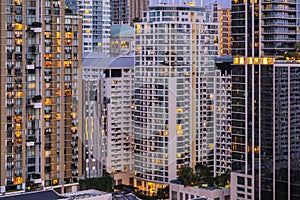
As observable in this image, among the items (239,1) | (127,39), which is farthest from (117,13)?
(239,1)

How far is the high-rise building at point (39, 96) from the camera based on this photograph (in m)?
6.97

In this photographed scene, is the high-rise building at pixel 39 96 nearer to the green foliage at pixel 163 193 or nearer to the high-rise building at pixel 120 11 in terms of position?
the green foliage at pixel 163 193

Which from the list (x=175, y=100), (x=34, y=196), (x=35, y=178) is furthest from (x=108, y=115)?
(x=34, y=196)

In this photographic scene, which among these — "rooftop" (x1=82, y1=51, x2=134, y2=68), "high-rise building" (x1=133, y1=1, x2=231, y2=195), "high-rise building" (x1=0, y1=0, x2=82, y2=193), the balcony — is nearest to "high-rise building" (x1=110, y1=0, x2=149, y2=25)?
"rooftop" (x1=82, y1=51, x2=134, y2=68)

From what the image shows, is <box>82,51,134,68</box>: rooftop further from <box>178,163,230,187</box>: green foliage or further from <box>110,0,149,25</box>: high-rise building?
<box>110,0,149,25</box>: high-rise building

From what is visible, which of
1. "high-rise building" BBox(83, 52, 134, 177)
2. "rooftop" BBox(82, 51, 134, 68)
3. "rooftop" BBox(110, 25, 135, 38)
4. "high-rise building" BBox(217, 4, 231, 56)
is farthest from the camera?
"rooftop" BBox(110, 25, 135, 38)

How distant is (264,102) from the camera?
6.80 meters

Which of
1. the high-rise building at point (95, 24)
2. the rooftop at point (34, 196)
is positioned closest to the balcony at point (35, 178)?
the rooftop at point (34, 196)

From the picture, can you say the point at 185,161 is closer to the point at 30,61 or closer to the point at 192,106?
the point at 192,106

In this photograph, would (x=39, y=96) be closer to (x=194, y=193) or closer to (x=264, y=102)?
(x=194, y=193)

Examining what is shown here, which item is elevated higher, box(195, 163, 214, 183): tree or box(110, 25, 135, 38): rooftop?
box(110, 25, 135, 38): rooftop

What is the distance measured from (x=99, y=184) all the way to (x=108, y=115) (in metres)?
1.01

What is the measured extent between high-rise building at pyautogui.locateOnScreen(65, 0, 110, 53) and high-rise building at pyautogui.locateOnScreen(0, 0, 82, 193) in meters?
3.96

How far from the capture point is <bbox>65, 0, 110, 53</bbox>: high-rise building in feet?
38.0
